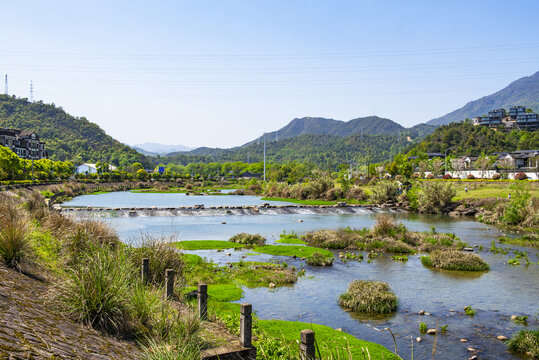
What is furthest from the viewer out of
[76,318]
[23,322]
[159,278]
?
[159,278]

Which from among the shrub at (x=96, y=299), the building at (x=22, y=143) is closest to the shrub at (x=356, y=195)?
the shrub at (x=96, y=299)

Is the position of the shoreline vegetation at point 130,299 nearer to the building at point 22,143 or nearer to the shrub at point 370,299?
the shrub at point 370,299

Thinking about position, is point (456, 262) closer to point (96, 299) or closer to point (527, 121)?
point (96, 299)

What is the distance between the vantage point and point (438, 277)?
65.8ft

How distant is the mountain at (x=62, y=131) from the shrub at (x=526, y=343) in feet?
504

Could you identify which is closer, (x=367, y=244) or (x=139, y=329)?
(x=139, y=329)

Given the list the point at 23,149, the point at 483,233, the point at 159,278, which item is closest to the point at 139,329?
the point at 159,278

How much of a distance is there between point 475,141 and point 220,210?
356ft

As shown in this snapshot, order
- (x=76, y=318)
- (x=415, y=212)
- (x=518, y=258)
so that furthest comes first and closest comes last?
1. (x=415, y=212)
2. (x=518, y=258)
3. (x=76, y=318)

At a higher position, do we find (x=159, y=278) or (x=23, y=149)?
(x=23, y=149)

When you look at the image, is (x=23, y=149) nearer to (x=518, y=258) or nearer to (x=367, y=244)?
(x=367, y=244)

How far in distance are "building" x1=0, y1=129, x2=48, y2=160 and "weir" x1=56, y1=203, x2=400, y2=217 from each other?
6273cm

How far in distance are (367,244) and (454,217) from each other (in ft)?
83.6

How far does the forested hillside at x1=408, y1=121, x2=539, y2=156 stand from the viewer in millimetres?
124875
